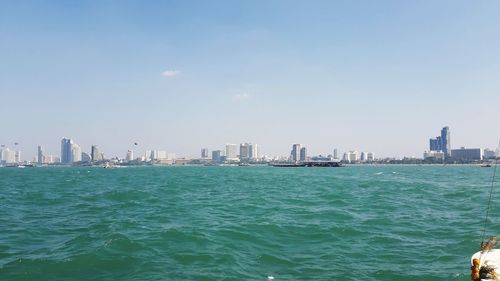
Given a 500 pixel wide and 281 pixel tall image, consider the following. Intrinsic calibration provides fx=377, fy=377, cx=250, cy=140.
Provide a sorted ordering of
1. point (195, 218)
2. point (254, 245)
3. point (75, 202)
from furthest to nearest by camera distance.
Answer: point (75, 202), point (195, 218), point (254, 245)

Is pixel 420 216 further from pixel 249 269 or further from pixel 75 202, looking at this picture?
pixel 75 202

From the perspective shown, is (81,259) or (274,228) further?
(274,228)

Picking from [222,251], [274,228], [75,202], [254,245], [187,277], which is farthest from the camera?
[75,202]

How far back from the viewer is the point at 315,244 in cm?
1410

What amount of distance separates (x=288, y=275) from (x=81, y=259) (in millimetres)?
6650

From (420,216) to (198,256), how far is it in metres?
13.8

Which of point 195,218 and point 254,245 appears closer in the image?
point 254,245

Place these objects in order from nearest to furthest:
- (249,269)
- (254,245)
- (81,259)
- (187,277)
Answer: (187,277) < (249,269) < (81,259) < (254,245)

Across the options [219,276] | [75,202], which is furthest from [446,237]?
[75,202]

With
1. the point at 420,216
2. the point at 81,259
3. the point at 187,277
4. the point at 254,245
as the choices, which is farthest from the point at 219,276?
the point at 420,216

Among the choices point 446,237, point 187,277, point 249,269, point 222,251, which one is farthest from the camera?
point 446,237

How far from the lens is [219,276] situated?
10.4 metres

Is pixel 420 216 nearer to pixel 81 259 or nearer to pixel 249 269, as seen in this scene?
pixel 249 269

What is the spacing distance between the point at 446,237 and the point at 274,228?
7.03 m
